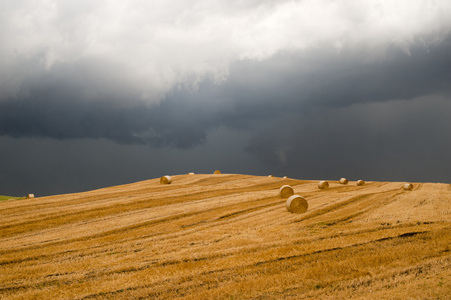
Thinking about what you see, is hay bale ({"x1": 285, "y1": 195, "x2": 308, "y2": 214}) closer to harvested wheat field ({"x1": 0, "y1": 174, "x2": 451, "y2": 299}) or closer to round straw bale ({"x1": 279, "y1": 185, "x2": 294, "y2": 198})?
harvested wheat field ({"x1": 0, "y1": 174, "x2": 451, "y2": 299})

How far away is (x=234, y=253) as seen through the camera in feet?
30.3

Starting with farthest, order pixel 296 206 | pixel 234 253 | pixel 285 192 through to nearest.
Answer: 1. pixel 285 192
2. pixel 296 206
3. pixel 234 253

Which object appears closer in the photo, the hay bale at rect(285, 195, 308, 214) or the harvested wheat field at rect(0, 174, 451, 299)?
the harvested wheat field at rect(0, 174, 451, 299)

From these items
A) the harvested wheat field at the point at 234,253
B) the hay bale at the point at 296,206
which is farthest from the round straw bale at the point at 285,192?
the hay bale at the point at 296,206

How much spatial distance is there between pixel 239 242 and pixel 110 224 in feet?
25.7

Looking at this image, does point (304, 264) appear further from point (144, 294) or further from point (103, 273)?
point (103, 273)

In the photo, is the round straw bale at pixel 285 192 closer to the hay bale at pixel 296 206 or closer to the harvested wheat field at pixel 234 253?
the harvested wheat field at pixel 234 253

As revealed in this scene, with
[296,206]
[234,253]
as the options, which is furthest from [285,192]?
[234,253]

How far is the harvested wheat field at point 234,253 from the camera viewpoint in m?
6.79

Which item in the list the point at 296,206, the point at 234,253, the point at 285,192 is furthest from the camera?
the point at 285,192

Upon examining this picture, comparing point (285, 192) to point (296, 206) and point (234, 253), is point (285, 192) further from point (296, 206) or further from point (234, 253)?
point (234, 253)

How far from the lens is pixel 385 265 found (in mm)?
7570

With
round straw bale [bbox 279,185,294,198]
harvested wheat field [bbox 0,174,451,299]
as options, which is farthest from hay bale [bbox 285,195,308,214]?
round straw bale [bbox 279,185,294,198]

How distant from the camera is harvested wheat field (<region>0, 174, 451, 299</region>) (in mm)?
6785
